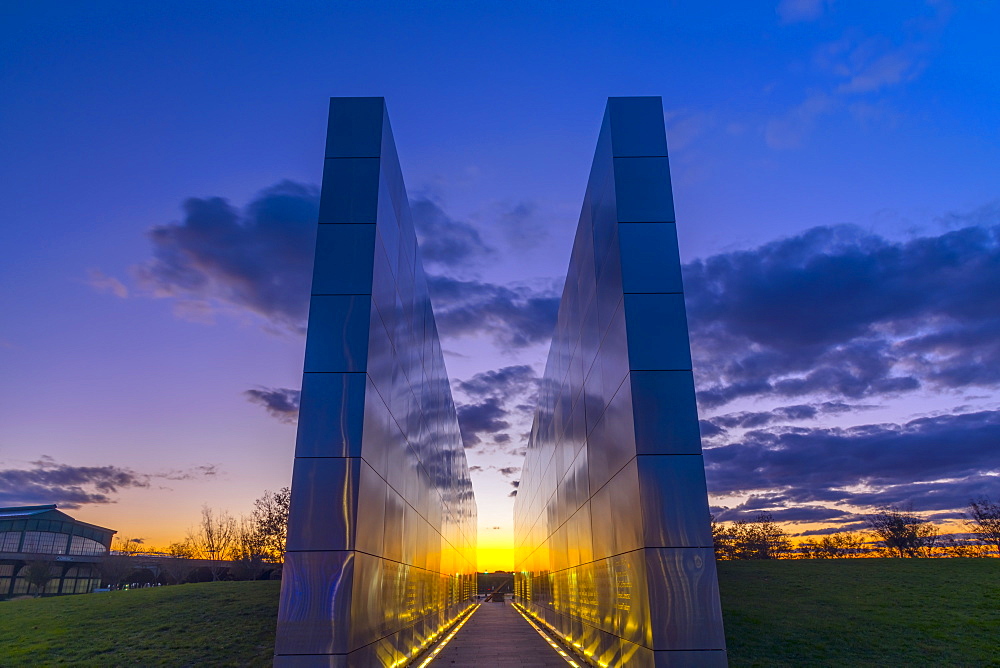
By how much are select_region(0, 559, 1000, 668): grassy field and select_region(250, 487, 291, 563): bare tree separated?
39.6 ft

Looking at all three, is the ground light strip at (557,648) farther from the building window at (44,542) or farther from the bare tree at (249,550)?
the building window at (44,542)

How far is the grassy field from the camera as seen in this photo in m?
17.7

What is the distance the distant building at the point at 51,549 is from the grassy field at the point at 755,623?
43352mm

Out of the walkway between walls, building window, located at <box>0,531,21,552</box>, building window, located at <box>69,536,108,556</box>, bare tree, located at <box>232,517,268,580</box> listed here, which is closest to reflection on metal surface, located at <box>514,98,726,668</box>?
the walkway between walls

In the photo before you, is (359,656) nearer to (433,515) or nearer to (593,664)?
(593,664)

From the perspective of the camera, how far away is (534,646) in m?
18.2

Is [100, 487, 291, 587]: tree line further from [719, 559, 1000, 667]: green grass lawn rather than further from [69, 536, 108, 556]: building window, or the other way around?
[719, 559, 1000, 667]: green grass lawn

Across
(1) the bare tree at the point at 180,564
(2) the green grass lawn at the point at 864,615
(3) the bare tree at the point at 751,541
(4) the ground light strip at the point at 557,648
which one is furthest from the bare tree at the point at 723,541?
(1) the bare tree at the point at 180,564

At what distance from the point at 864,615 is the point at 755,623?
14.7ft

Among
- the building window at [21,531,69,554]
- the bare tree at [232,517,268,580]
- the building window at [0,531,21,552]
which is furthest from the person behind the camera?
the building window at [21,531,69,554]

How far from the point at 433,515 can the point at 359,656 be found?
1200cm

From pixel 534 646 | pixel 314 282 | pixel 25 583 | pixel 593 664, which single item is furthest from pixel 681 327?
pixel 25 583

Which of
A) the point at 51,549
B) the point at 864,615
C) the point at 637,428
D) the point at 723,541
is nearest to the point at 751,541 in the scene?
the point at 723,541

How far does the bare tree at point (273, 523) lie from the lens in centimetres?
4300
